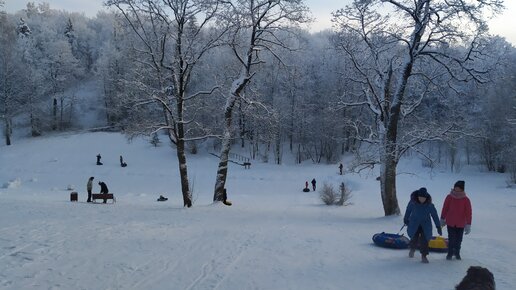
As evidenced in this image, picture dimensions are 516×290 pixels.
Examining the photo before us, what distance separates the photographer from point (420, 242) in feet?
28.9


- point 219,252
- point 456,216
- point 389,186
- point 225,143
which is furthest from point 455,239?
point 225,143

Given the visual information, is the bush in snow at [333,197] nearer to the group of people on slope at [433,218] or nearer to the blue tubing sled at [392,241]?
the blue tubing sled at [392,241]

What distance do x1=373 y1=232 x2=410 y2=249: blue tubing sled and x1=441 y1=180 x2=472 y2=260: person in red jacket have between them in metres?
1.21

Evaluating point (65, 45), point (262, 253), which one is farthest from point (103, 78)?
point (262, 253)

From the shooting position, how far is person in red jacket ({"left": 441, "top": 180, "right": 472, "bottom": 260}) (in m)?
8.88

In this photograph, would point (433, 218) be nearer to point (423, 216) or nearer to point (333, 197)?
point (423, 216)

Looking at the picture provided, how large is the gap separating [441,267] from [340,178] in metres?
31.4

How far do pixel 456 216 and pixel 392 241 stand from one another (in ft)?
5.96

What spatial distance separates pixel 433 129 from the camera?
16.9 meters

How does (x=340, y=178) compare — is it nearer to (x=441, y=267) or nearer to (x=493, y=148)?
(x=493, y=148)

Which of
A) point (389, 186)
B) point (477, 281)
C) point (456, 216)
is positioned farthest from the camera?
point (389, 186)

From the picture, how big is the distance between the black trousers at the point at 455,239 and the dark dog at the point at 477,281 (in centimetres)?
315

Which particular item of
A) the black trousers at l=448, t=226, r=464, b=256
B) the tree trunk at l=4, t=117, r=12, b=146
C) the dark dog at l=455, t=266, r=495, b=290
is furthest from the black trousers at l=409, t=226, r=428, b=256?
the tree trunk at l=4, t=117, r=12, b=146

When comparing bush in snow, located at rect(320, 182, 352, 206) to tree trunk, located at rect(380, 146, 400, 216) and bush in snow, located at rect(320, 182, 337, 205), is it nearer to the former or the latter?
bush in snow, located at rect(320, 182, 337, 205)
